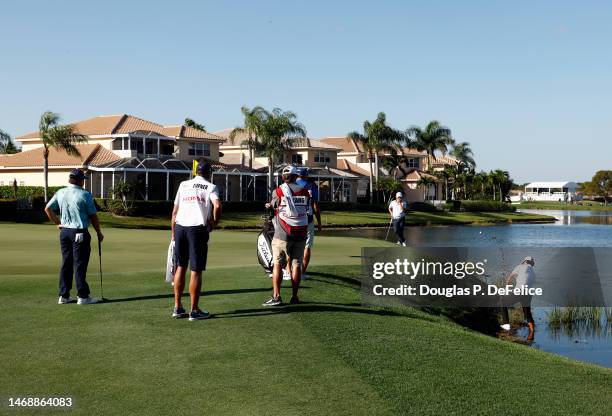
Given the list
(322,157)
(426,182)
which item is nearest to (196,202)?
(322,157)

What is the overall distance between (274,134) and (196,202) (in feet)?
226

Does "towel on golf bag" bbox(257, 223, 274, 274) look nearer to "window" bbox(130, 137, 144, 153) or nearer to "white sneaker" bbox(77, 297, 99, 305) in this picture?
"white sneaker" bbox(77, 297, 99, 305)

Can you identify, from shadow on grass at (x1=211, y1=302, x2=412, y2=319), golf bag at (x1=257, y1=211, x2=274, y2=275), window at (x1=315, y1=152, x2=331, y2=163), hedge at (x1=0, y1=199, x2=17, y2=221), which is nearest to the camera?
shadow on grass at (x1=211, y1=302, x2=412, y2=319)

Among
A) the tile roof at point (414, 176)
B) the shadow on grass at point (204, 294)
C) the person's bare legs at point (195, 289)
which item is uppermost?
the tile roof at point (414, 176)

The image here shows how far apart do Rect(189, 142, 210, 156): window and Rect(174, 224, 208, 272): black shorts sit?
226 feet

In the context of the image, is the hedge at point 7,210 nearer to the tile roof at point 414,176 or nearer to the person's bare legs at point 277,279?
the person's bare legs at point 277,279

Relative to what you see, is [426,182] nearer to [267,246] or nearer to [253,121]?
[253,121]

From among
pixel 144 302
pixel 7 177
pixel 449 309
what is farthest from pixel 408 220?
pixel 144 302

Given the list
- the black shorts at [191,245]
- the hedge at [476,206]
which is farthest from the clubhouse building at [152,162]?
the black shorts at [191,245]

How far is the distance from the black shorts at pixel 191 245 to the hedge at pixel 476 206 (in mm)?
88865

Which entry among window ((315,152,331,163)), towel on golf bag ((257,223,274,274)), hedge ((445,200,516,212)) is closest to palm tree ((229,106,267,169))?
window ((315,152,331,163))

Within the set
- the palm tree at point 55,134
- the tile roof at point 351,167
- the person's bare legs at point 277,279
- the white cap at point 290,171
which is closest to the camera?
the person's bare legs at point 277,279

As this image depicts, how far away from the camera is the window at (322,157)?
313 ft

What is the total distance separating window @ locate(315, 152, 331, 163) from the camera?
9550 cm
